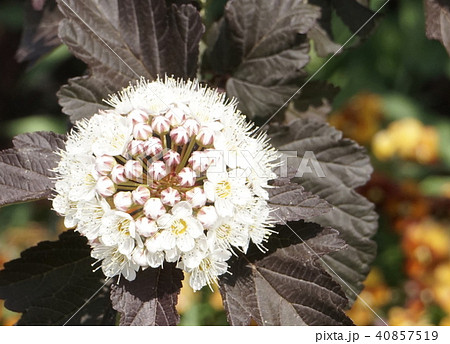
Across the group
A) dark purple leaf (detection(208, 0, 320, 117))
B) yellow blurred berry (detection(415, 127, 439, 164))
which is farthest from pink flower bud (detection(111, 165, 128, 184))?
yellow blurred berry (detection(415, 127, 439, 164))

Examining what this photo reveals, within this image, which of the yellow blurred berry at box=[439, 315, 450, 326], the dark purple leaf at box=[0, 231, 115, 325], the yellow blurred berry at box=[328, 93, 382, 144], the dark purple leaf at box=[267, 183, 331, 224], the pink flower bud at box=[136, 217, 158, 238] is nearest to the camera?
the pink flower bud at box=[136, 217, 158, 238]

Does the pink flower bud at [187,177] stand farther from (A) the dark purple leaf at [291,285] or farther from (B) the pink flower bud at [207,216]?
(A) the dark purple leaf at [291,285]

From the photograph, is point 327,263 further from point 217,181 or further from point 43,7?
point 43,7

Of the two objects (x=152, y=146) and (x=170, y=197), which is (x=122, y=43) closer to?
(x=152, y=146)

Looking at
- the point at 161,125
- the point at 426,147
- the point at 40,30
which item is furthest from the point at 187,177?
the point at 426,147

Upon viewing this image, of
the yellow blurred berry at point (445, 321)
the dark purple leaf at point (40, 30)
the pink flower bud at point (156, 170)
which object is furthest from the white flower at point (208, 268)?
the yellow blurred berry at point (445, 321)

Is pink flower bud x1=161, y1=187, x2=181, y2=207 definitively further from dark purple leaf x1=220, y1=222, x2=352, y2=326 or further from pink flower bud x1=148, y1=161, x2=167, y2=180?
dark purple leaf x1=220, y1=222, x2=352, y2=326

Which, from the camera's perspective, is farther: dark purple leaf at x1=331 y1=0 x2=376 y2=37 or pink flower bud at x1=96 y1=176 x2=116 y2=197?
dark purple leaf at x1=331 y1=0 x2=376 y2=37
